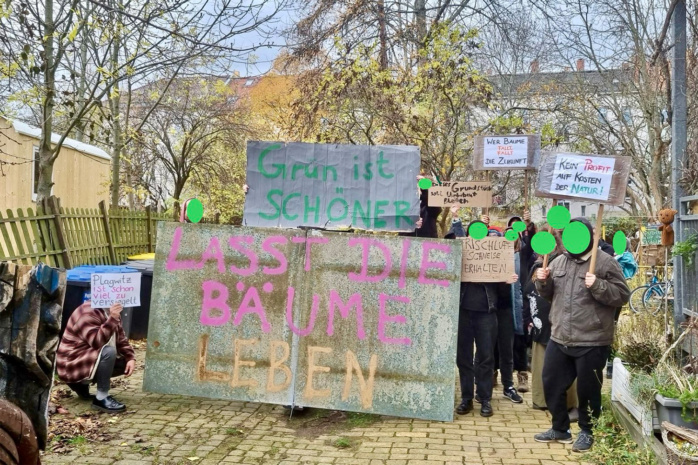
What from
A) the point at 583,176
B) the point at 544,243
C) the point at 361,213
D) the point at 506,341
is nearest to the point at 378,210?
the point at 361,213

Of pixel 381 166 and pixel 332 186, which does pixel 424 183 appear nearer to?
pixel 381 166

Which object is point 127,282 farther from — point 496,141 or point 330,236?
point 496,141

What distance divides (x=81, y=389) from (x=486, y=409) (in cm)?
375

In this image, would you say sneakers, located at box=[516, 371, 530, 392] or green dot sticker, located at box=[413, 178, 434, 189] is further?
sneakers, located at box=[516, 371, 530, 392]

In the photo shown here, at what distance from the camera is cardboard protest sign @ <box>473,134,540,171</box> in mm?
6562

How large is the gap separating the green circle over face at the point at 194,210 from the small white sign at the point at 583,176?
325 cm

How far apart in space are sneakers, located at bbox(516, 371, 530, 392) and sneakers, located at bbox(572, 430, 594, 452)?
189 centimetres

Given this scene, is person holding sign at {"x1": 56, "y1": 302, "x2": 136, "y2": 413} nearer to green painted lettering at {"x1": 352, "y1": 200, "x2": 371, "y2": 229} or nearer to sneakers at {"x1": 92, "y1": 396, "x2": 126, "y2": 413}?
sneakers at {"x1": 92, "y1": 396, "x2": 126, "y2": 413}

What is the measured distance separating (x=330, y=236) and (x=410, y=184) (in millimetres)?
1035

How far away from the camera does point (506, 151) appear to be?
6594 mm

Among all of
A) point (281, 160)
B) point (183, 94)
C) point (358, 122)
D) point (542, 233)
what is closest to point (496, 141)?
point (542, 233)

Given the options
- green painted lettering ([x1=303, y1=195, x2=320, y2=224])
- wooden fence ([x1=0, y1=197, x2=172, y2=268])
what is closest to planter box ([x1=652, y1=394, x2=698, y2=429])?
green painted lettering ([x1=303, y1=195, x2=320, y2=224])

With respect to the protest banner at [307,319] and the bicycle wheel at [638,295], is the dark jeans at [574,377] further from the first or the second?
the bicycle wheel at [638,295]

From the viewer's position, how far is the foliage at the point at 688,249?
547 centimetres
